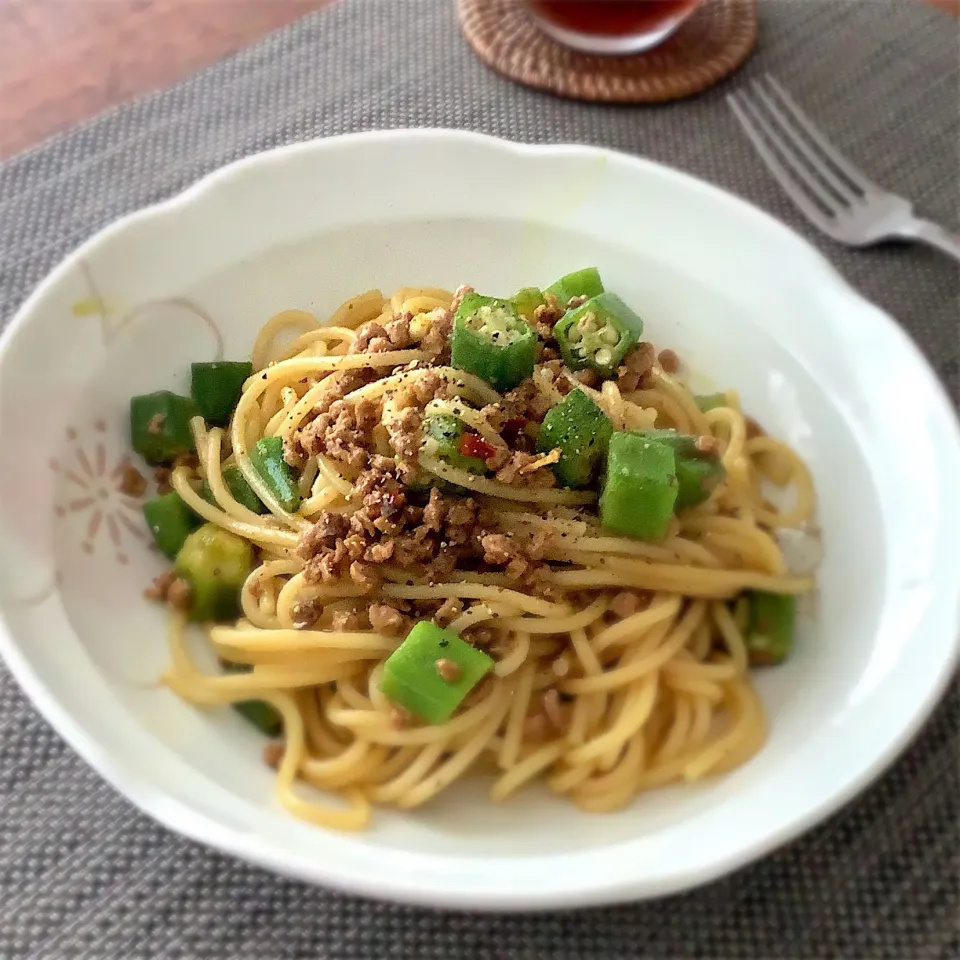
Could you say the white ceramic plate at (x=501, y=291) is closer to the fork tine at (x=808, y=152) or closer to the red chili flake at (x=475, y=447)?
the red chili flake at (x=475, y=447)

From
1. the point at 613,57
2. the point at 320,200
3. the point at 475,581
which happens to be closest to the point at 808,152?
the point at 613,57

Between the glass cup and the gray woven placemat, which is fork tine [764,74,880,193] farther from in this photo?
the glass cup

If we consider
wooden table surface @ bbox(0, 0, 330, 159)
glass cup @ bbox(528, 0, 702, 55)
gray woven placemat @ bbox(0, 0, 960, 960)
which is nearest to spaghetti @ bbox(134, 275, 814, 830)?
gray woven placemat @ bbox(0, 0, 960, 960)

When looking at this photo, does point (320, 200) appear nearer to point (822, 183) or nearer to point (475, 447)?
point (475, 447)

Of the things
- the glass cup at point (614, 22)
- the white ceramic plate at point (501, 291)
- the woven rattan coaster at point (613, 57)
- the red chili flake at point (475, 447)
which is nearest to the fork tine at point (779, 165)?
the woven rattan coaster at point (613, 57)

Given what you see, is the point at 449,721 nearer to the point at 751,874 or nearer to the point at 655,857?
the point at 655,857

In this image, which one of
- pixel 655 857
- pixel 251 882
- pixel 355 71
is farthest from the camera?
pixel 355 71

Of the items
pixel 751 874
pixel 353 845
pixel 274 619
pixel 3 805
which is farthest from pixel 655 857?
pixel 3 805
